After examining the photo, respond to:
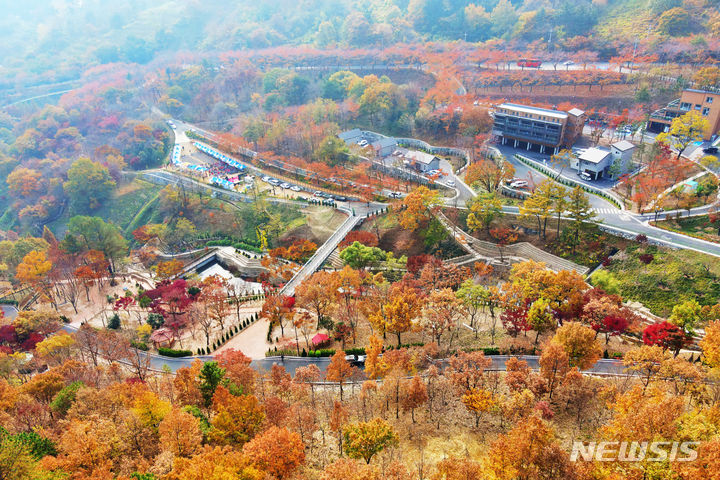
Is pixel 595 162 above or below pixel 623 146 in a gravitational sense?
below

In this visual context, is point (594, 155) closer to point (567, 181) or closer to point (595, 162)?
point (595, 162)

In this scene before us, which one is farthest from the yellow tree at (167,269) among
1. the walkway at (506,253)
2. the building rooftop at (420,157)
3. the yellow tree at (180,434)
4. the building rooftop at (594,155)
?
the building rooftop at (594,155)

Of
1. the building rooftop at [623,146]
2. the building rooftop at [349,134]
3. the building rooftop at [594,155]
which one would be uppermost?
the building rooftop at [623,146]

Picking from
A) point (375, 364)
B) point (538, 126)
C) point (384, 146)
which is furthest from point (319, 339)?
point (538, 126)

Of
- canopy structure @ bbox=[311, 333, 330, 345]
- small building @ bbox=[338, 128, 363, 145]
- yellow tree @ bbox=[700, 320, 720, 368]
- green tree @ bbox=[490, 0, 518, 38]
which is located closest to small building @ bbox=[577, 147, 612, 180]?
yellow tree @ bbox=[700, 320, 720, 368]

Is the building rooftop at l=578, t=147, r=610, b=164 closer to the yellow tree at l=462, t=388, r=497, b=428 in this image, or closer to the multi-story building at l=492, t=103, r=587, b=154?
the multi-story building at l=492, t=103, r=587, b=154

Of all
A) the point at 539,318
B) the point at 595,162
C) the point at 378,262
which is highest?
the point at 595,162

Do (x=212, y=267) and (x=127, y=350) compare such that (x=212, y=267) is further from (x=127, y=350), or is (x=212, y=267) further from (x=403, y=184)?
(x=403, y=184)

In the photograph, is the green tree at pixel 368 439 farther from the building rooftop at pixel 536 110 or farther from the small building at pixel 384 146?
the building rooftop at pixel 536 110
